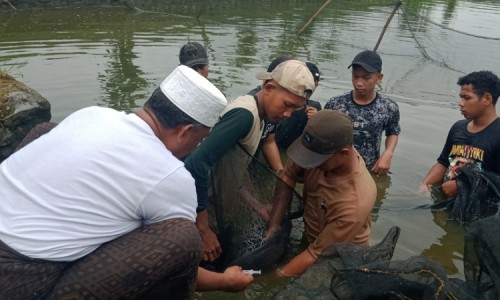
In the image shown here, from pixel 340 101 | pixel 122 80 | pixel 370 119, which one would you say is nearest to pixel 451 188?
pixel 370 119

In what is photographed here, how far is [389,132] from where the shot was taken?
5301 mm

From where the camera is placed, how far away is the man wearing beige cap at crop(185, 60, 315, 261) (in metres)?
2.95

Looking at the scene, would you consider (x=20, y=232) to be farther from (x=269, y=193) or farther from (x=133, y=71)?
(x=133, y=71)

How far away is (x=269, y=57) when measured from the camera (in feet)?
36.7

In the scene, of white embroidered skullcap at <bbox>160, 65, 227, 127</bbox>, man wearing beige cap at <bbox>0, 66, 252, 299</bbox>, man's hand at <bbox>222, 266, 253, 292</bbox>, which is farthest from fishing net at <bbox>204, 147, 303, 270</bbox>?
man wearing beige cap at <bbox>0, 66, 252, 299</bbox>

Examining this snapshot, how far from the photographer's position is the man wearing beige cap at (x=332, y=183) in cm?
276

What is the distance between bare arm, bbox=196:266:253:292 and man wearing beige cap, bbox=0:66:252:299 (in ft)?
1.33

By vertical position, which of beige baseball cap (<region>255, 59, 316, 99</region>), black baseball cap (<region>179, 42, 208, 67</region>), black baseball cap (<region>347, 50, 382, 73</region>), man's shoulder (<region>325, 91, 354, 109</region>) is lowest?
man's shoulder (<region>325, 91, 354, 109</region>)

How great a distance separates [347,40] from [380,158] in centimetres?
941

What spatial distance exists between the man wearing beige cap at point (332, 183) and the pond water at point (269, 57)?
2.04 ft

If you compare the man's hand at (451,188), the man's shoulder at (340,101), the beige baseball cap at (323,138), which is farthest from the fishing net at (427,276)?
the man's shoulder at (340,101)

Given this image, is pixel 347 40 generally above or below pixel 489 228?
below

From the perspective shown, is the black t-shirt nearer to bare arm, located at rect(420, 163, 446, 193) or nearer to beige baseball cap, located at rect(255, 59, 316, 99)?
bare arm, located at rect(420, 163, 446, 193)

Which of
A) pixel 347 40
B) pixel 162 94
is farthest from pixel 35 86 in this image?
pixel 347 40
